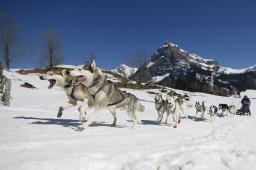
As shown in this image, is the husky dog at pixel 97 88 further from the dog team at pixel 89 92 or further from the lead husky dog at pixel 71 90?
the lead husky dog at pixel 71 90

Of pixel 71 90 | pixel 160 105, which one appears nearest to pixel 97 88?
pixel 71 90

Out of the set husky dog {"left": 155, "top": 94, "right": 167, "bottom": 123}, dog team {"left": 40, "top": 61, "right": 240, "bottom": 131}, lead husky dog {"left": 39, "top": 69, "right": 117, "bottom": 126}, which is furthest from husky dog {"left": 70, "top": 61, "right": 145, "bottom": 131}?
husky dog {"left": 155, "top": 94, "right": 167, "bottom": 123}

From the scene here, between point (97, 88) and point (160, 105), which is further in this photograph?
point (160, 105)

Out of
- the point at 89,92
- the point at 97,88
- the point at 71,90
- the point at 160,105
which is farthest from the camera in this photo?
the point at 160,105

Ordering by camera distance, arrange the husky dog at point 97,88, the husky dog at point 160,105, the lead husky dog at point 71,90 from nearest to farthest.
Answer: the husky dog at point 97,88, the lead husky dog at point 71,90, the husky dog at point 160,105

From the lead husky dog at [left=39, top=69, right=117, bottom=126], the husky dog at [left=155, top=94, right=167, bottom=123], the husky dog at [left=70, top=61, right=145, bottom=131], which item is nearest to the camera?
the husky dog at [left=70, top=61, right=145, bottom=131]

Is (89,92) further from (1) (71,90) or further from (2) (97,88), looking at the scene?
(1) (71,90)

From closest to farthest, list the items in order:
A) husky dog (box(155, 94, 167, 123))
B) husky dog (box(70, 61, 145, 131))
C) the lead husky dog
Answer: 1. husky dog (box(70, 61, 145, 131))
2. the lead husky dog
3. husky dog (box(155, 94, 167, 123))

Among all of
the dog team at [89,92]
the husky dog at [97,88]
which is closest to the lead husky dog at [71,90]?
the dog team at [89,92]

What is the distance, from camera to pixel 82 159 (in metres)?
4.21

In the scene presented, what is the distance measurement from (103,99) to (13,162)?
432 centimetres

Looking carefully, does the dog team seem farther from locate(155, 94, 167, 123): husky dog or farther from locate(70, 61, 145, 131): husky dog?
locate(155, 94, 167, 123): husky dog

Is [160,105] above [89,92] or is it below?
below

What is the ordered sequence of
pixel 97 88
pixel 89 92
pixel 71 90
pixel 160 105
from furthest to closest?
pixel 160 105
pixel 71 90
pixel 89 92
pixel 97 88
